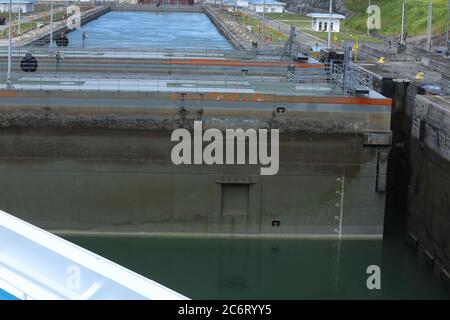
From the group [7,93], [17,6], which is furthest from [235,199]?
[17,6]

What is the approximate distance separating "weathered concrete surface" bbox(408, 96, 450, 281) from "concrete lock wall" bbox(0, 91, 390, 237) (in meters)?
1.51

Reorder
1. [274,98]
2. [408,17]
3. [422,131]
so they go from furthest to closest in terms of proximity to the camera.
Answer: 1. [408,17]
2. [422,131]
3. [274,98]

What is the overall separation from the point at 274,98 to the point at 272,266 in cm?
499

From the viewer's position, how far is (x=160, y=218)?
23297 mm

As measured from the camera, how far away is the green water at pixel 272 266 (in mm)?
21203

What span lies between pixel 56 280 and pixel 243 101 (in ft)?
52.4

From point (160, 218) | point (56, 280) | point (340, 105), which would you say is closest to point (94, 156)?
point (160, 218)

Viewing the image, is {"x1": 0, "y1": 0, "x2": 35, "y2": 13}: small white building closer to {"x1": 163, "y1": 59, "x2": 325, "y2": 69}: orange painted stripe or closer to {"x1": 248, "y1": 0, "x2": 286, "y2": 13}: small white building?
{"x1": 248, "y1": 0, "x2": 286, "y2": 13}: small white building

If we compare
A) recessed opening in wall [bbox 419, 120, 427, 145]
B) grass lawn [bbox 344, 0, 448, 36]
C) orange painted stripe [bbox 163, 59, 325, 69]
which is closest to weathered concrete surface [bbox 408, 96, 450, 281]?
recessed opening in wall [bbox 419, 120, 427, 145]

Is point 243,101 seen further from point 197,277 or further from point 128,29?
point 128,29

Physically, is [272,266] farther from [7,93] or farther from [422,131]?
[7,93]

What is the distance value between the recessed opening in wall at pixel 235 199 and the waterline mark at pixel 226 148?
2.38 feet

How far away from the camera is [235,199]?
2341cm

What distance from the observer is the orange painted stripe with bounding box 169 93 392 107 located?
2317cm
